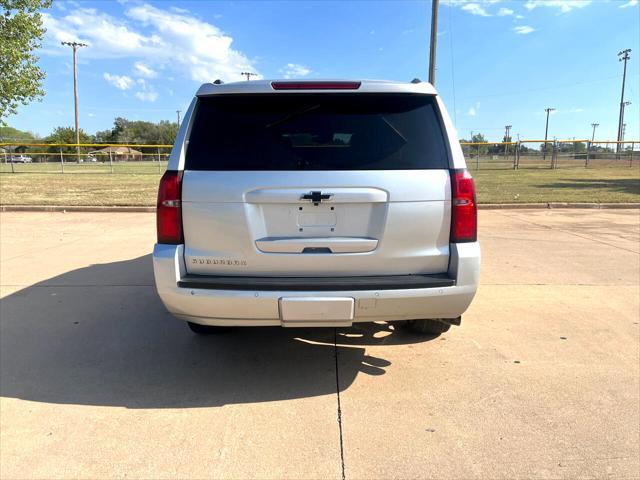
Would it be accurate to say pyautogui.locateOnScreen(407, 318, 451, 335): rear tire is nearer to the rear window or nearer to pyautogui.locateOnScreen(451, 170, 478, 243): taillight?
pyautogui.locateOnScreen(451, 170, 478, 243): taillight

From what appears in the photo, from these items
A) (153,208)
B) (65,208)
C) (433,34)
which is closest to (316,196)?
(153,208)

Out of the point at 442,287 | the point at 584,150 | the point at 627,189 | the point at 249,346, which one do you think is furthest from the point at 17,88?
the point at 584,150

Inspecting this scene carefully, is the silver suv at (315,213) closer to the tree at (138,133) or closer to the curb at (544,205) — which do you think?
the curb at (544,205)

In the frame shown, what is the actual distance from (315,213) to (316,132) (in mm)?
545

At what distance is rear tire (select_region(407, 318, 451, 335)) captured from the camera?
12.4 feet

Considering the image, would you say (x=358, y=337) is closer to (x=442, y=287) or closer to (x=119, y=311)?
(x=442, y=287)

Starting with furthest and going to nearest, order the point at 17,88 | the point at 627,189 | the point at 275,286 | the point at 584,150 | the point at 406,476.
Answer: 1. the point at 584,150
2. the point at 17,88
3. the point at 627,189
4. the point at 275,286
5. the point at 406,476

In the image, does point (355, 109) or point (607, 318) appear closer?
point (355, 109)

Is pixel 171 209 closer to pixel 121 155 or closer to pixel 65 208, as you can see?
pixel 65 208

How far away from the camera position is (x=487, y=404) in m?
2.89

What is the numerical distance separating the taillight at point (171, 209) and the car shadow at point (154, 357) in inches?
42.8

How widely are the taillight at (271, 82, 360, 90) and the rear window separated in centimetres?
5

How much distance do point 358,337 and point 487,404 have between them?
51.3 inches

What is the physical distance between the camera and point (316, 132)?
290 cm
